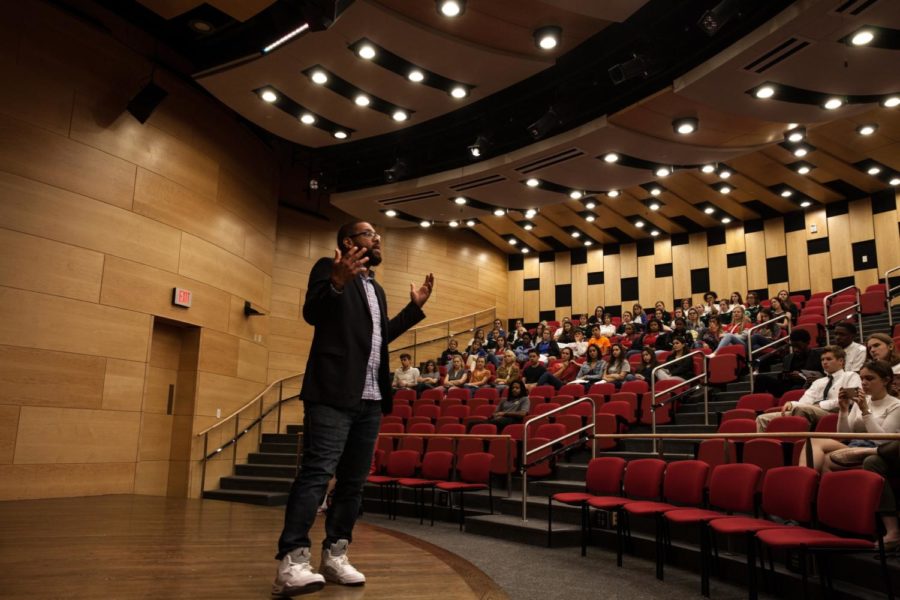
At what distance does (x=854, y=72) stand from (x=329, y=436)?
657 centimetres

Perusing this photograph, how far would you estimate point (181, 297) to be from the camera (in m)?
7.45

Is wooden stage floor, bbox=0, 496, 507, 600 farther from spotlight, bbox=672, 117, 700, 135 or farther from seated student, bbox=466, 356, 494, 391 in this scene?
spotlight, bbox=672, 117, 700, 135

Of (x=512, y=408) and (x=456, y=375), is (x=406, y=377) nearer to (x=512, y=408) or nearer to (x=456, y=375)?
(x=456, y=375)

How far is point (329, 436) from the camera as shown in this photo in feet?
6.96

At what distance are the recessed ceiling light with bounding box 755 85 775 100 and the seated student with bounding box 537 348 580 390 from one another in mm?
3914

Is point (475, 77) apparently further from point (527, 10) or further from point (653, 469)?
point (653, 469)

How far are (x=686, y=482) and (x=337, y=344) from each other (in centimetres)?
264

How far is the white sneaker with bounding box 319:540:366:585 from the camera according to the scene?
2.05m

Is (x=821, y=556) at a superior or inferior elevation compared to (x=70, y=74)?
inferior

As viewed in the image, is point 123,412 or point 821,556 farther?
point 123,412

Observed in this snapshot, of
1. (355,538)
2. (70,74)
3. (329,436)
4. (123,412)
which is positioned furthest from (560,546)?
(70,74)

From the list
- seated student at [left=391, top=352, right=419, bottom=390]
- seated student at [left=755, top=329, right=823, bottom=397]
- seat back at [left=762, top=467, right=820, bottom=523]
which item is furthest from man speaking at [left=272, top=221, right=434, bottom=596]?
seated student at [left=391, top=352, right=419, bottom=390]

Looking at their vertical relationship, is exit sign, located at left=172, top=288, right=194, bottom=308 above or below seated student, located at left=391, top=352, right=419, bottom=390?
above

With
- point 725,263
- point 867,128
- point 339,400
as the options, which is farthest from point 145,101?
point 725,263
